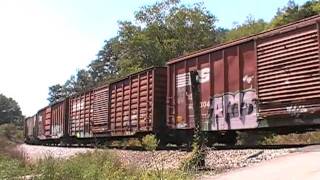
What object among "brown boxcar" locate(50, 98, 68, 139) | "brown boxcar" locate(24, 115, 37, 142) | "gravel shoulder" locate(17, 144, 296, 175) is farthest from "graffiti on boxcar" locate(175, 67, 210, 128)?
"brown boxcar" locate(24, 115, 37, 142)

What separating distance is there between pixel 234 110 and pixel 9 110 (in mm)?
124596

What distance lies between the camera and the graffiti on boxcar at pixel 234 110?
13719mm

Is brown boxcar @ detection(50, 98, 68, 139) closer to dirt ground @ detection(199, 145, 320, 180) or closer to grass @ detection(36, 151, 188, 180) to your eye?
grass @ detection(36, 151, 188, 180)

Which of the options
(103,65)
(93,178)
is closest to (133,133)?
(93,178)

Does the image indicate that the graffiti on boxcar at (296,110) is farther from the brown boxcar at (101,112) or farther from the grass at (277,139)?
the brown boxcar at (101,112)

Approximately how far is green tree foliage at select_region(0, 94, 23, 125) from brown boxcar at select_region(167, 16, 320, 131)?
115941 mm

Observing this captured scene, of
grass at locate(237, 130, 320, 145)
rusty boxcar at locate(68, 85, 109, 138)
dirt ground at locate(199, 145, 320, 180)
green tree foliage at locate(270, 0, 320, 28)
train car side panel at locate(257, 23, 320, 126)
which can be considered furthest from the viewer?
green tree foliage at locate(270, 0, 320, 28)

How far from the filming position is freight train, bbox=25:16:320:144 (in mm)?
12156

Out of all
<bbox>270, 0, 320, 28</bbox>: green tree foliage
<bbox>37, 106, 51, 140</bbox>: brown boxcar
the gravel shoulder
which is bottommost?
the gravel shoulder

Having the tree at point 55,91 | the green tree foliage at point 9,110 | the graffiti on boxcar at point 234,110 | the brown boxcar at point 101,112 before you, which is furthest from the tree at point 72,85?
the graffiti on boxcar at point 234,110

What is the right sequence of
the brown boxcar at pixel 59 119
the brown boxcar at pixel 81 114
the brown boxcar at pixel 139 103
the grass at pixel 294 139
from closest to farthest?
the brown boxcar at pixel 139 103 < the grass at pixel 294 139 < the brown boxcar at pixel 81 114 < the brown boxcar at pixel 59 119

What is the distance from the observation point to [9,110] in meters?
131

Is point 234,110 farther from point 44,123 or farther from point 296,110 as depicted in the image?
point 44,123

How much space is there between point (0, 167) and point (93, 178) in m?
2.42
